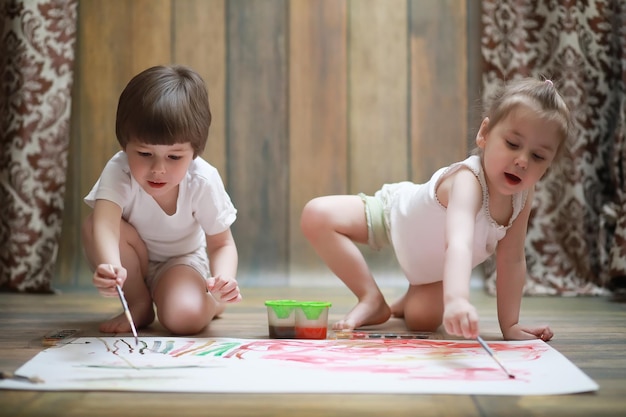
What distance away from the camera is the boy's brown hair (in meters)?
1.31

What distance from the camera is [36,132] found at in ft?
7.07

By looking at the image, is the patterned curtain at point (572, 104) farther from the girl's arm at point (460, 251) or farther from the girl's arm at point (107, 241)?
the girl's arm at point (107, 241)

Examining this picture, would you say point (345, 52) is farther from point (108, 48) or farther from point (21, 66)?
point (21, 66)

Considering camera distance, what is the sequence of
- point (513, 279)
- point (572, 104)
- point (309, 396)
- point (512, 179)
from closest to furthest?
point (309, 396)
point (512, 179)
point (513, 279)
point (572, 104)

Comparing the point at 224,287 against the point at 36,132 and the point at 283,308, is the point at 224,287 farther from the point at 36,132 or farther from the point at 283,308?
the point at 36,132

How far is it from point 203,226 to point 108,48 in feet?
3.16

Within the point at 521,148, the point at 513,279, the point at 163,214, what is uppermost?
the point at 521,148

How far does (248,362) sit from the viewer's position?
3.61 feet

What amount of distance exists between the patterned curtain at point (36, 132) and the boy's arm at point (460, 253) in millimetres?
1232

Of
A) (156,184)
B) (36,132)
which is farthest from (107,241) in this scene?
(36,132)

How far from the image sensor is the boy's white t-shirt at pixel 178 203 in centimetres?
143

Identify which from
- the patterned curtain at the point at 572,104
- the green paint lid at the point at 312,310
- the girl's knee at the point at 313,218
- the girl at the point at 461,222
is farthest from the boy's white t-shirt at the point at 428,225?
the patterned curtain at the point at 572,104

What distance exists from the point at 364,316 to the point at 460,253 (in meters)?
0.37

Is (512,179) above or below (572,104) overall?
below
